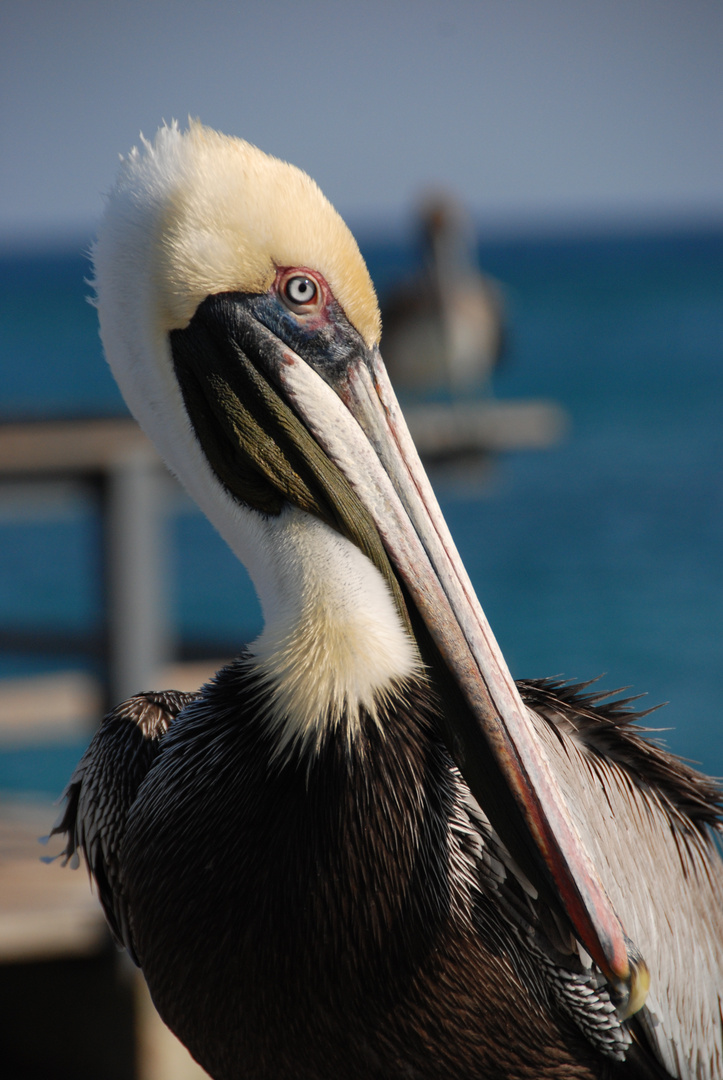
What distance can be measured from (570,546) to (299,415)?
2060 centimetres

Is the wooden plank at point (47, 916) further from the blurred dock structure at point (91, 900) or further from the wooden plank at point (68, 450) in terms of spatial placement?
the wooden plank at point (68, 450)

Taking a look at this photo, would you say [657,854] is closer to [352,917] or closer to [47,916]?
[352,917]

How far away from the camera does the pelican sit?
164 cm

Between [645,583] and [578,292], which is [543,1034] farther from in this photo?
[578,292]

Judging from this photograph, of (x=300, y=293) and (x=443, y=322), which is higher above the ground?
(x=443, y=322)

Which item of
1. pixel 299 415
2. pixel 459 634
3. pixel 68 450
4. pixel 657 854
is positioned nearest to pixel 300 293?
pixel 299 415

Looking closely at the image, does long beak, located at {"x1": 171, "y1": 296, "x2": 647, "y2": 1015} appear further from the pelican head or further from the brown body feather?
the brown body feather

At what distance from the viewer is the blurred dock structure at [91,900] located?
411cm

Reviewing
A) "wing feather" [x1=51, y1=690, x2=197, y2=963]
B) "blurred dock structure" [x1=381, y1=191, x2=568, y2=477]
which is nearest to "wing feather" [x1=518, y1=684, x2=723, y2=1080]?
"wing feather" [x1=51, y1=690, x2=197, y2=963]

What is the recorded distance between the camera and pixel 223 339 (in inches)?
66.7

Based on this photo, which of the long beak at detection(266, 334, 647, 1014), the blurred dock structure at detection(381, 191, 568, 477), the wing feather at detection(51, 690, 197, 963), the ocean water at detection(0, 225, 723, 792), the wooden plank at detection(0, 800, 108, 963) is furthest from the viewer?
the ocean water at detection(0, 225, 723, 792)

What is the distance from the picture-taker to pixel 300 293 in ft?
5.49

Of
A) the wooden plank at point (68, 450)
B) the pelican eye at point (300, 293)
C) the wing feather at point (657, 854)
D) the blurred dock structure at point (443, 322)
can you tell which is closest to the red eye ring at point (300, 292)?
the pelican eye at point (300, 293)

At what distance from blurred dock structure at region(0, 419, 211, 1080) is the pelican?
2.47m
